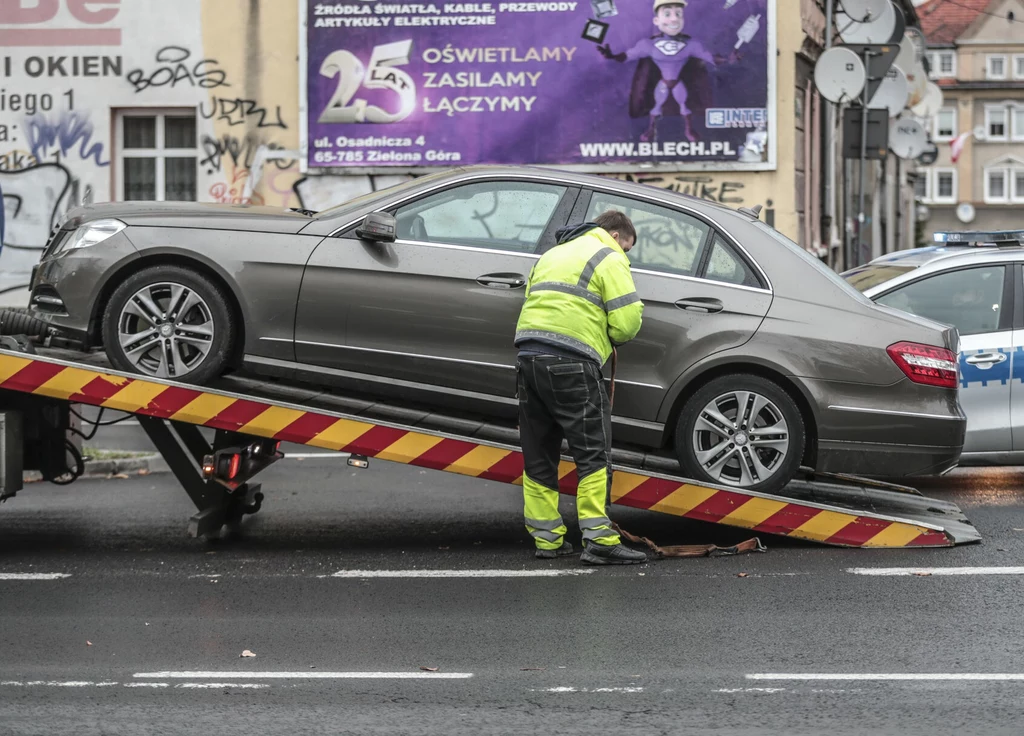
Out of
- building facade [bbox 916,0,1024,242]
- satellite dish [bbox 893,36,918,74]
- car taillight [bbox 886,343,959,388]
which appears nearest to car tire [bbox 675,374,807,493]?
car taillight [bbox 886,343,959,388]

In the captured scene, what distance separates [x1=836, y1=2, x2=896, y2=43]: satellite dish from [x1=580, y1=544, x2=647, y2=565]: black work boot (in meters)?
11.7

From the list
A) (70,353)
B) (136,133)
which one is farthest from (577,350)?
(136,133)

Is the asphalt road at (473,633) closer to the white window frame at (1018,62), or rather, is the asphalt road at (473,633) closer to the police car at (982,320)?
the police car at (982,320)

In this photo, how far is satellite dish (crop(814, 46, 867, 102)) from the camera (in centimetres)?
1612

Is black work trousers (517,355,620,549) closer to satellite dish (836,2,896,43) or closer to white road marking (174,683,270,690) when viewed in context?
white road marking (174,683,270,690)

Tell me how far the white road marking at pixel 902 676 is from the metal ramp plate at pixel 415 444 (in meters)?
2.05

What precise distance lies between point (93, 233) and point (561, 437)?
8.67 feet

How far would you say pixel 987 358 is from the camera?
9.12 m

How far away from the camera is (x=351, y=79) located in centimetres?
1927

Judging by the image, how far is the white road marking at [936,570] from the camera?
6980 mm

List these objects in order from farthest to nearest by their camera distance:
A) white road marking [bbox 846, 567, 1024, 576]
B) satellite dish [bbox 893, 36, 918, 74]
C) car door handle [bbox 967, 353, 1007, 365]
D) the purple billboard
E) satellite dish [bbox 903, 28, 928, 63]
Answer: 1. satellite dish [bbox 903, 28, 928, 63]
2. satellite dish [bbox 893, 36, 918, 74]
3. the purple billboard
4. car door handle [bbox 967, 353, 1007, 365]
5. white road marking [bbox 846, 567, 1024, 576]

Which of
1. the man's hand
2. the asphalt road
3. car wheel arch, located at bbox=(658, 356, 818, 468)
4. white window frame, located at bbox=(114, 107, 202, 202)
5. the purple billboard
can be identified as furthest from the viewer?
white window frame, located at bbox=(114, 107, 202, 202)

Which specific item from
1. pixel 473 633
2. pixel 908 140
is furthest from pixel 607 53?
pixel 473 633

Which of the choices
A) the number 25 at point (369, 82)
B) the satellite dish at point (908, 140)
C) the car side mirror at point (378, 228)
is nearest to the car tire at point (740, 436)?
the car side mirror at point (378, 228)
